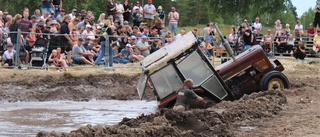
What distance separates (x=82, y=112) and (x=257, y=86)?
4938 millimetres

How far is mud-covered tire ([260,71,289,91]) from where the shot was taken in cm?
1734

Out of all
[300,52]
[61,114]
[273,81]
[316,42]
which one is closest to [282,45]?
[300,52]

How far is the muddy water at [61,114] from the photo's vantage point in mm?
13961

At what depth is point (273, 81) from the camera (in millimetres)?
17672

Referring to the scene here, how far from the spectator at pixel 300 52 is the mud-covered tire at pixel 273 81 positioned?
34.7 ft

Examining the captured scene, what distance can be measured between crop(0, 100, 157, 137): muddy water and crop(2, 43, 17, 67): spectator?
296 centimetres

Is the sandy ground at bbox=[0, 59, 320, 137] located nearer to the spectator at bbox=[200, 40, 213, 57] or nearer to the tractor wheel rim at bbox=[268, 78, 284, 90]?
the tractor wheel rim at bbox=[268, 78, 284, 90]

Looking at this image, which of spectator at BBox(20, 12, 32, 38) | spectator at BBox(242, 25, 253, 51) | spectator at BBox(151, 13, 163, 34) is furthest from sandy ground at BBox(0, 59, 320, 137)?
spectator at BBox(151, 13, 163, 34)

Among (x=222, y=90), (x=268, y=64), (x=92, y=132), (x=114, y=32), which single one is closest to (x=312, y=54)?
(x=114, y=32)

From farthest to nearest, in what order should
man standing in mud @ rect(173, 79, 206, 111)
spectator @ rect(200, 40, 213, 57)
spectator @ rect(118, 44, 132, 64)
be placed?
spectator @ rect(200, 40, 213, 57) → spectator @ rect(118, 44, 132, 64) → man standing in mud @ rect(173, 79, 206, 111)

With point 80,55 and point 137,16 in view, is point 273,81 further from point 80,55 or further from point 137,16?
point 137,16

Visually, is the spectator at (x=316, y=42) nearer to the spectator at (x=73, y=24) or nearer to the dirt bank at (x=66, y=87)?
the dirt bank at (x=66, y=87)

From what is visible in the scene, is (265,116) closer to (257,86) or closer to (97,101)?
(257,86)

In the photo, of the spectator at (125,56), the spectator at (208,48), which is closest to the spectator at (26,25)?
the spectator at (125,56)
